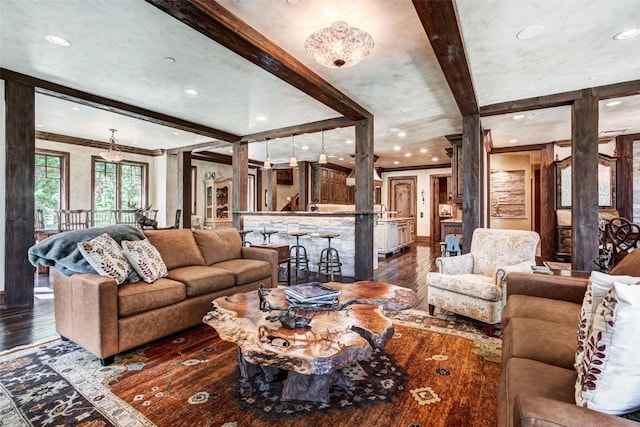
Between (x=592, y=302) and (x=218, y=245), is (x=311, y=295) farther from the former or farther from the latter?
(x=218, y=245)

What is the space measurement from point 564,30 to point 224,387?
3984mm

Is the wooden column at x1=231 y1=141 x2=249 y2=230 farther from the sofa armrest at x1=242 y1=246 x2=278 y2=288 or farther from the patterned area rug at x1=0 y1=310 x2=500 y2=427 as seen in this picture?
the patterned area rug at x1=0 y1=310 x2=500 y2=427

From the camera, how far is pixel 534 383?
1.15 m

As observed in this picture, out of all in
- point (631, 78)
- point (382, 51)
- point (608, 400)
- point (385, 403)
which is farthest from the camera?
point (631, 78)

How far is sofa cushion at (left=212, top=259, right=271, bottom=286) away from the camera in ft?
10.9

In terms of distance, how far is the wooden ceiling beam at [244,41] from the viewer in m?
2.18

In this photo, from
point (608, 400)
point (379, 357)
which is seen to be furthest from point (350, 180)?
point (608, 400)

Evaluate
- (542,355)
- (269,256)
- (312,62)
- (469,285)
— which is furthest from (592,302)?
(269,256)

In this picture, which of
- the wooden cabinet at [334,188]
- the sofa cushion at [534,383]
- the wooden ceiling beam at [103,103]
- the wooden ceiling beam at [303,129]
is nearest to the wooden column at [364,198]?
the wooden ceiling beam at [303,129]

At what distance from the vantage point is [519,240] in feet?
10.2

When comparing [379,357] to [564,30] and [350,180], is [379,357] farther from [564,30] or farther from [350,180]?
[350,180]

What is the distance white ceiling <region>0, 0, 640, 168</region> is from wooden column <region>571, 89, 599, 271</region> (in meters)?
0.35

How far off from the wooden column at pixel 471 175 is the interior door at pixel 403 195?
256 inches

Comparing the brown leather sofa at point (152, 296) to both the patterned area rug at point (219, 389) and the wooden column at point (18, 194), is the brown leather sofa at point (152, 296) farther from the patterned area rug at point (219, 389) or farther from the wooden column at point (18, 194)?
the wooden column at point (18, 194)
